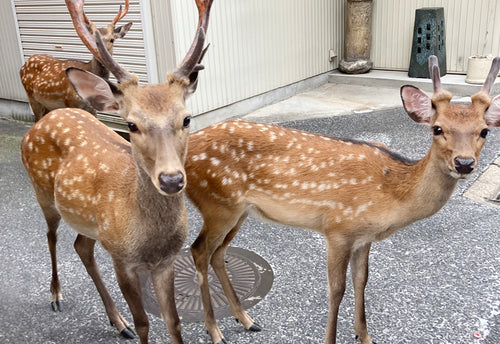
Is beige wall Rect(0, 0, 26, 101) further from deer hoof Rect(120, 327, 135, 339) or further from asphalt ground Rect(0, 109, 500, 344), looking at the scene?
deer hoof Rect(120, 327, 135, 339)

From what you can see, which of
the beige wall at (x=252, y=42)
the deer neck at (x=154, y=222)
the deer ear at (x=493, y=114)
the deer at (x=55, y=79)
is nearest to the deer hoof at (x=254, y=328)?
the deer neck at (x=154, y=222)

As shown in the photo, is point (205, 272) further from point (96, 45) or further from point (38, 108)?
point (38, 108)

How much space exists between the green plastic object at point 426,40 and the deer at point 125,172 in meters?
7.38

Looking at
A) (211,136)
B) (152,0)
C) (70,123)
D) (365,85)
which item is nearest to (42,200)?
(70,123)

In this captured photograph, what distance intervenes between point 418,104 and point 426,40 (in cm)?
696

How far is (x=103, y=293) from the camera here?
3.36 m

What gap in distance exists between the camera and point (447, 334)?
10.4ft

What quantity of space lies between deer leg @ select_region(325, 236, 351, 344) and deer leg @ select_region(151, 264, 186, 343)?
92 cm

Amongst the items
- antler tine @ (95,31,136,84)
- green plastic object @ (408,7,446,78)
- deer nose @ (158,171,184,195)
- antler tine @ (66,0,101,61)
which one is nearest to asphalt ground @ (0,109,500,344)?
deer nose @ (158,171,184,195)

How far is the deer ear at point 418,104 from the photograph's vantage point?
2762mm

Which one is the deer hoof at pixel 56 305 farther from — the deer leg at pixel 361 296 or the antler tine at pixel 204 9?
the antler tine at pixel 204 9

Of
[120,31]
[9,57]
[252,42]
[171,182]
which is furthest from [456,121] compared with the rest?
[9,57]

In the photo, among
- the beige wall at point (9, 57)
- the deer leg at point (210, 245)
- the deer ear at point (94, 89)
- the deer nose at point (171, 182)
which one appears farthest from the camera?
the beige wall at point (9, 57)

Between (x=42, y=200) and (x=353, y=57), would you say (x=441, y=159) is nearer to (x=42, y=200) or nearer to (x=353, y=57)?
(x=42, y=200)
